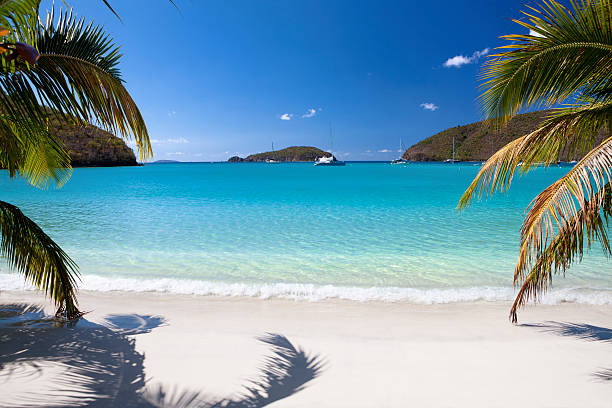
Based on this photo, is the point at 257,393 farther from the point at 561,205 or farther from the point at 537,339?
the point at 537,339

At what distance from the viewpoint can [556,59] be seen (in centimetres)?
266

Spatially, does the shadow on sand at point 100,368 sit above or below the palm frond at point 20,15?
below

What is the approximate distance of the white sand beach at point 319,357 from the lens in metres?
2.56

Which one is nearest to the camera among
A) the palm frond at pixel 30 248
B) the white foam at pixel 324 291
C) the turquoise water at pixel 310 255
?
the palm frond at pixel 30 248

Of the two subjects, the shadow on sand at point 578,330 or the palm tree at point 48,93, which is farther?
the shadow on sand at point 578,330

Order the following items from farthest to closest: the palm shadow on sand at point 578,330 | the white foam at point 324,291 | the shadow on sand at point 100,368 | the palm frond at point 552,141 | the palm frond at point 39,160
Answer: the white foam at point 324,291
the palm shadow on sand at point 578,330
the palm frond at point 39,160
the palm frond at point 552,141
the shadow on sand at point 100,368

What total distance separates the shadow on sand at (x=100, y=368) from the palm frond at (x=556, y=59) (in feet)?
11.5

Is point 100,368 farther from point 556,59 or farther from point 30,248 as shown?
point 556,59

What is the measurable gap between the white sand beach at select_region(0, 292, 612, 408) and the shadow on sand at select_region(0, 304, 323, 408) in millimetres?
14

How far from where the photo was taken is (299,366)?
3023 mm

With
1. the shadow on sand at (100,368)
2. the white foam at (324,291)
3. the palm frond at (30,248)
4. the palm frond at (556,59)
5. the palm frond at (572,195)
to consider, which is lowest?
the white foam at (324,291)

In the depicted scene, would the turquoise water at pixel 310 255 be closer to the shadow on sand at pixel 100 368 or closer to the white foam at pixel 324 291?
the white foam at pixel 324 291

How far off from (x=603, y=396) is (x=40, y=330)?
593cm

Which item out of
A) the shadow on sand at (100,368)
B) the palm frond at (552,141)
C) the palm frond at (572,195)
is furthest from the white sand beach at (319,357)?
the palm frond at (552,141)
